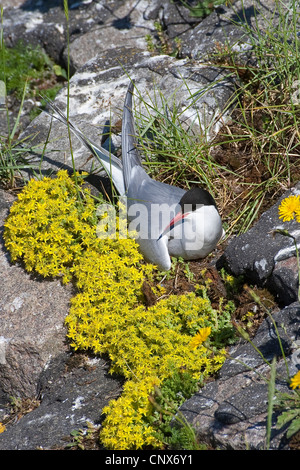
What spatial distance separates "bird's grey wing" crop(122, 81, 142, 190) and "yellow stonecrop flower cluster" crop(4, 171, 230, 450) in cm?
34

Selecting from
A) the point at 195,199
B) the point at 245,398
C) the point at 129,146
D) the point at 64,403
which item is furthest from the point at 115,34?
the point at 245,398

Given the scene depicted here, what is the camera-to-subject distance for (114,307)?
2.89 m

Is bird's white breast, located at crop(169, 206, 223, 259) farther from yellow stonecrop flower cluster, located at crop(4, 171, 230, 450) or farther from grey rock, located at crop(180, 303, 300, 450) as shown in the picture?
grey rock, located at crop(180, 303, 300, 450)

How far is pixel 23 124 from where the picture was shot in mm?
5090

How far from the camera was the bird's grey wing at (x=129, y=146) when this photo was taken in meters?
3.64

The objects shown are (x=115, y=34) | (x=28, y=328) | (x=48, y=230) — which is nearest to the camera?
(x=28, y=328)

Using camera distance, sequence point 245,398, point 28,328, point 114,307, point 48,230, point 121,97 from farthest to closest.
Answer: point 121,97
point 48,230
point 28,328
point 114,307
point 245,398

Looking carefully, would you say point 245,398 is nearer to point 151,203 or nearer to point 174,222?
point 174,222

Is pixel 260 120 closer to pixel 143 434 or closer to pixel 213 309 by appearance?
pixel 213 309

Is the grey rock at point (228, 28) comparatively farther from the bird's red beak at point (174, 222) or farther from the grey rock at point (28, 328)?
the grey rock at point (28, 328)

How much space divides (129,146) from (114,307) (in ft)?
4.43

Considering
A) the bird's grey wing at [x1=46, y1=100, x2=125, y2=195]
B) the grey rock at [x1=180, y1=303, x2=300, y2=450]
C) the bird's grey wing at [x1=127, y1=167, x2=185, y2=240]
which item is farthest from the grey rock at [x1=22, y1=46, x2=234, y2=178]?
the grey rock at [x1=180, y1=303, x2=300, y2=450]

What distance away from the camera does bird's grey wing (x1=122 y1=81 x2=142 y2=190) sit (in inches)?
143
